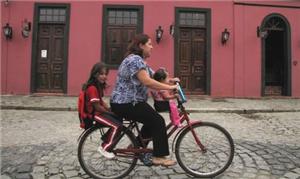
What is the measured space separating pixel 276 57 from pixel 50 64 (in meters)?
10.2

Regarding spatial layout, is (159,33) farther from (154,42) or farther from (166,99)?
(166,99)

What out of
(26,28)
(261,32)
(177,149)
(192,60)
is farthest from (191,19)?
(177,149)

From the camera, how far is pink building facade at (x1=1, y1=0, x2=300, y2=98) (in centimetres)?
1443

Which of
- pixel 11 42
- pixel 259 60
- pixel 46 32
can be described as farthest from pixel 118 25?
pixel 259 60

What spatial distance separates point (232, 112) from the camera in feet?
36.2

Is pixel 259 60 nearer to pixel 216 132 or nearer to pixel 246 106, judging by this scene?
pixel 246 106

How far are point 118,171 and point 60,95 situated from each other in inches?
414

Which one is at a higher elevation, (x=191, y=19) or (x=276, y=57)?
(x=191, y=19)

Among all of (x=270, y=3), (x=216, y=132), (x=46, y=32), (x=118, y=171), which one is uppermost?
(x=270, y=3)

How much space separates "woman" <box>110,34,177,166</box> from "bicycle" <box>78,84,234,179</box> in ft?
0.51

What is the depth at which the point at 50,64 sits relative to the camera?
48.1ft

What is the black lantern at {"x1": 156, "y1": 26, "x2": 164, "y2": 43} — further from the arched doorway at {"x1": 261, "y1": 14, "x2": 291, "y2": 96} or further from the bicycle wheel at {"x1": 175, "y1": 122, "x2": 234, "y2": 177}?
the bicycle wheel at {"x1": 175, "y1": 122, "x2": 234, "y2": 177}

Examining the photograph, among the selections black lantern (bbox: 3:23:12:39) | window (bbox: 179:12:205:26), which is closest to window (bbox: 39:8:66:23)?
black lantern (bbox: 3:23:12:39)

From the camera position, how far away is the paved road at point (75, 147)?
459cm
